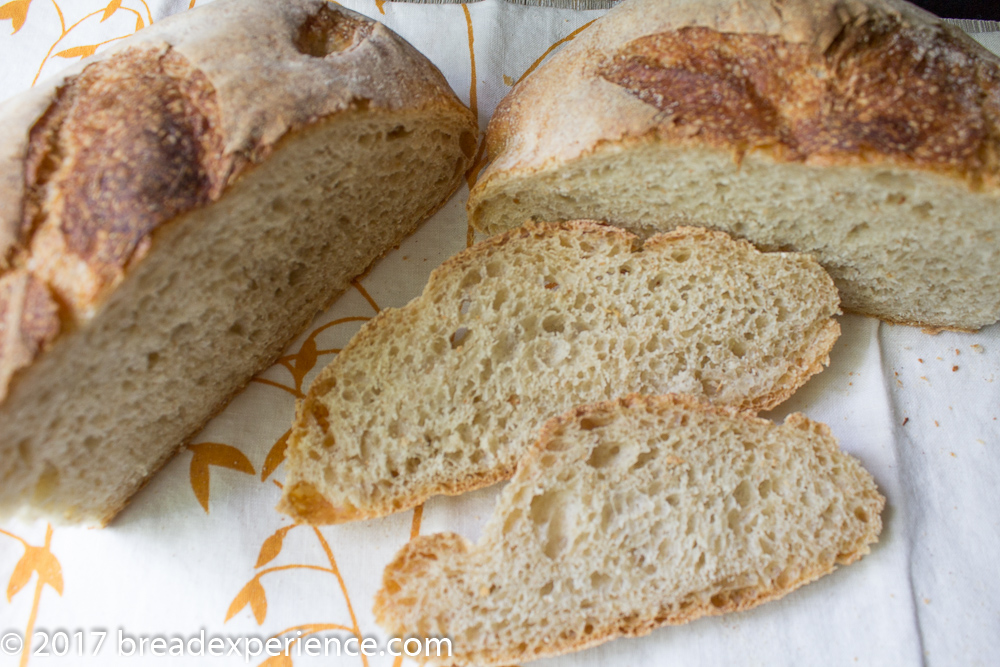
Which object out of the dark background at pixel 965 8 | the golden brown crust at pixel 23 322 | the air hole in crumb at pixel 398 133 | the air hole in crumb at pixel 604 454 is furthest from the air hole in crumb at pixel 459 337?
the dark background at pixel 965 8

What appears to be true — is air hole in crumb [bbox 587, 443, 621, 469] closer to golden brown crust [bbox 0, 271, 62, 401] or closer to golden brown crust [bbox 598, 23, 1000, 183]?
golden brown crust [bbox 598, 23, 1000, 183]

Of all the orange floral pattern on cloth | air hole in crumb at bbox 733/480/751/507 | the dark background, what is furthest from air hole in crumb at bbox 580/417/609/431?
the dark background

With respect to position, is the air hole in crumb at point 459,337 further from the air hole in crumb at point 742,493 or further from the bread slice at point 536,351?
the air hole in crumb at point 742,493

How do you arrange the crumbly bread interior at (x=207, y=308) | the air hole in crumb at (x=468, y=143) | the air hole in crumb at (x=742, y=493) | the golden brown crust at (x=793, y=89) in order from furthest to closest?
the air hole in crumb at (x=468, y=143)
the air hole in crumb at (x=742, y=493)
the golden brown crust at (x=793, y=89)
the crumbly bread interior at (x=207, y=308)

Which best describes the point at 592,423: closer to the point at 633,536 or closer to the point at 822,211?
the point at 633,536

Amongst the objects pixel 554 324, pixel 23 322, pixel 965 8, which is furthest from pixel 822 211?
pixel 23 322
